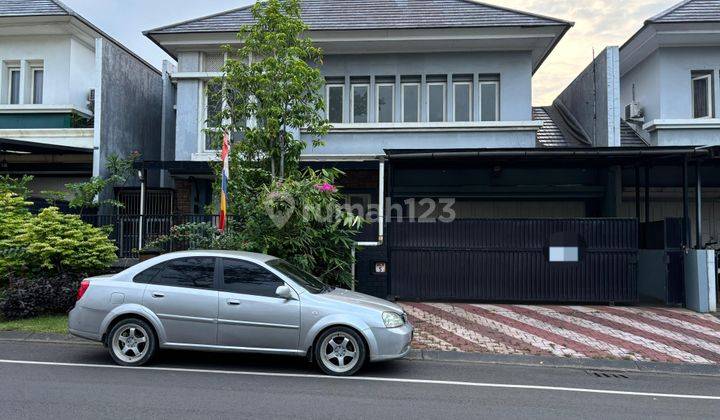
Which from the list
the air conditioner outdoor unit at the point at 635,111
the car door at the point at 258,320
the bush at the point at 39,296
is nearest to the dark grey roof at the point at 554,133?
the air conditioner outdoor unit at the point at 635,111

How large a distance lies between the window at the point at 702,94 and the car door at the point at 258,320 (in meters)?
13.2

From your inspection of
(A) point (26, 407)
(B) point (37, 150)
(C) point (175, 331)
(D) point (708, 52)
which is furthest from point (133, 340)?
(D) point (708, 52)

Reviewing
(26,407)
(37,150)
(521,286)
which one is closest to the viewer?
(26,407)

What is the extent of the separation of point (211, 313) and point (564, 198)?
36.3ft

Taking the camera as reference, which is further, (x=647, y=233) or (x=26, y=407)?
(x=647, y=233)

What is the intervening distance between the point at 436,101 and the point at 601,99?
4217 millimetres

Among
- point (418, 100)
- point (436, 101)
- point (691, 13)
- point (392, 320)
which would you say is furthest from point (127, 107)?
point (691, 13)

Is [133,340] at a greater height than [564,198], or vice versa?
[564,198]

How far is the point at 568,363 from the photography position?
7621 millimetres

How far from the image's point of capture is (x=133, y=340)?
683 centimetres

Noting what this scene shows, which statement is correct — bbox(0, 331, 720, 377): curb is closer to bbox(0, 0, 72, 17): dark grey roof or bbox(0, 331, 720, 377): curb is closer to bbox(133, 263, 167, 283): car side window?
bbox(133, 263, 167, 283): car side window

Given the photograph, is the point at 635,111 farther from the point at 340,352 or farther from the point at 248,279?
the point at 248,279

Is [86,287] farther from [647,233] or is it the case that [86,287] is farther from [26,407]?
[647,233]

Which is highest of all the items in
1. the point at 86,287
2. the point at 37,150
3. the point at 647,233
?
the point at 37,150
